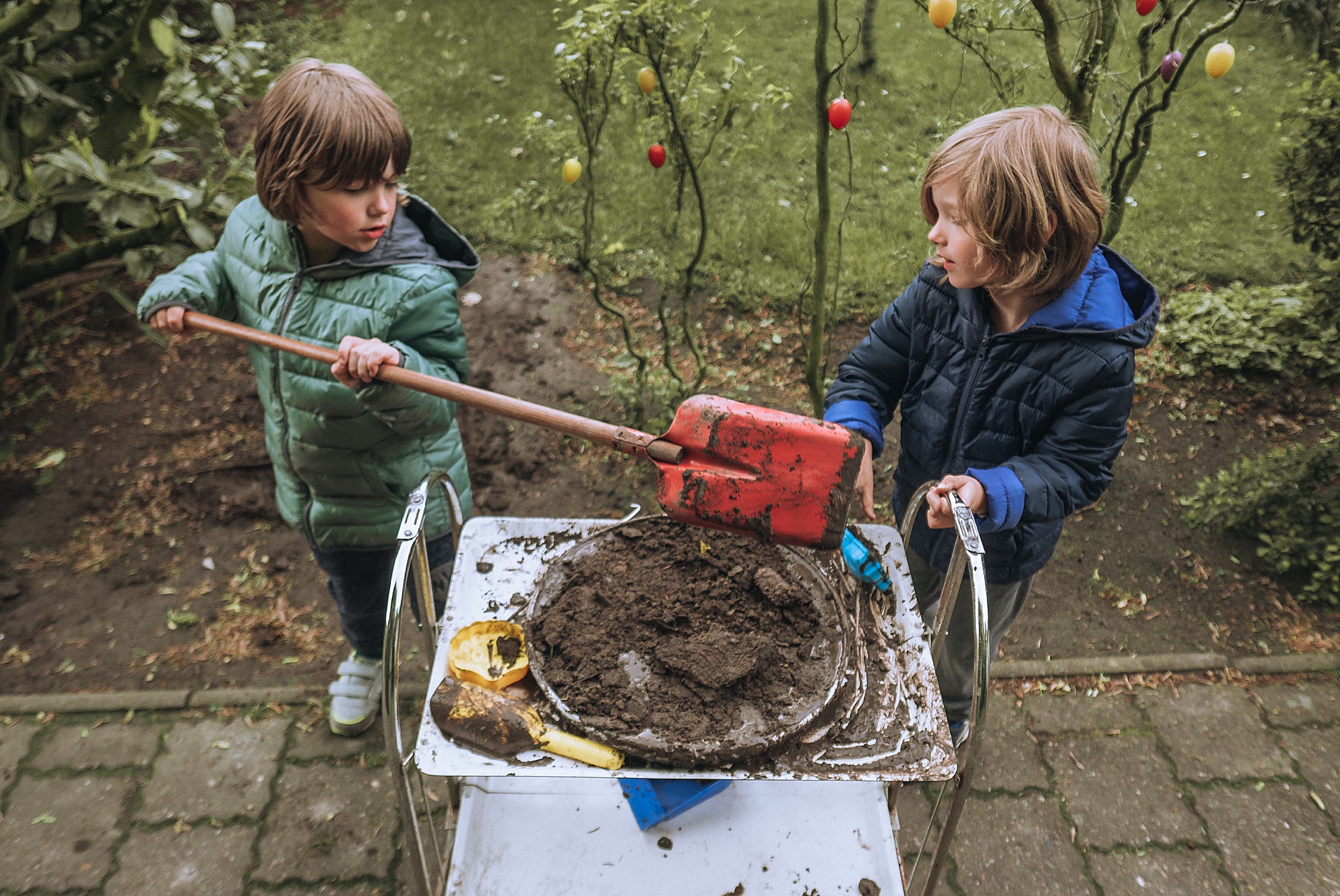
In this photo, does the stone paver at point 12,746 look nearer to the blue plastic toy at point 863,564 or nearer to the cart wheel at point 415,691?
the cart wheel at point 415,691

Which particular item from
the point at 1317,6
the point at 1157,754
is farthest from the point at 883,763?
the point at 1317,6

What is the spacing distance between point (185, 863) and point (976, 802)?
2108mm

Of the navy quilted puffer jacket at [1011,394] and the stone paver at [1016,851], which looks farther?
the stone paver at [1016,851]

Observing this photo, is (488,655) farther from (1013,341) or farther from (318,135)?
(1013,341)

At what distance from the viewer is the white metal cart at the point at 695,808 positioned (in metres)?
1.45

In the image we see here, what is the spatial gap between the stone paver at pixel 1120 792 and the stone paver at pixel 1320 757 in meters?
0.39

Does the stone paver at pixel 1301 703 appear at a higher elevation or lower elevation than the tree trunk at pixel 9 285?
lower

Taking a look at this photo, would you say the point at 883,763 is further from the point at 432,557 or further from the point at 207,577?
the point at 207,577

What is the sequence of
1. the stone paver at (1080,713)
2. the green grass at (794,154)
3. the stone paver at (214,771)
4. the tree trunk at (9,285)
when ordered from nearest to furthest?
the stone paver at (214,771) → the stone paver at (1080,713) → the tree trunk at (9,285) → the green grass at (794,154)

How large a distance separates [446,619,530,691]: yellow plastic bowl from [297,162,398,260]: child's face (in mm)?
857

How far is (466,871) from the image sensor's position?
1687mm

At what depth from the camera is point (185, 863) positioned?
7.11 ft

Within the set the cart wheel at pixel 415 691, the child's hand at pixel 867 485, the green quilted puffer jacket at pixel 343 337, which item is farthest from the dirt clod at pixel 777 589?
the green quilted puffer jacket at pixel 343 337

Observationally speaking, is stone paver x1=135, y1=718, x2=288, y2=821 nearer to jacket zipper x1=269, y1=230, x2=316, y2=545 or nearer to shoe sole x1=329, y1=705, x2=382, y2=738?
shoe sole x1=329, y1=705, x2=382, y2=738
